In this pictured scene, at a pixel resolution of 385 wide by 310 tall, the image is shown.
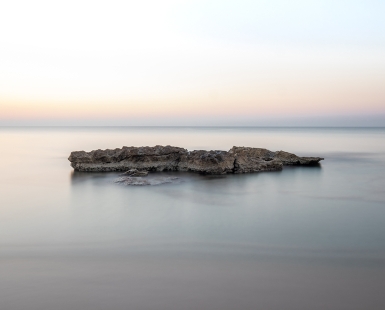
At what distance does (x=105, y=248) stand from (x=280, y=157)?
15562 mm

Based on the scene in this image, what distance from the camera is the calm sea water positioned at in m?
4.61

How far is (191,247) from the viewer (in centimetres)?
671

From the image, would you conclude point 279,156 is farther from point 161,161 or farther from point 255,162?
point 161,161

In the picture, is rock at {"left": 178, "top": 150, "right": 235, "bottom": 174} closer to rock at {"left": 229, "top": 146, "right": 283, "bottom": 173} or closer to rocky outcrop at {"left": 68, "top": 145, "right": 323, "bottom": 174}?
rocky outcrop at {"left": 68, "top": 145, "right": 323, "bottom": 174}

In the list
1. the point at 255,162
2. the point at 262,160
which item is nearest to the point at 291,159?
the point at 262,160

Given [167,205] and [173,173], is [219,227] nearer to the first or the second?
[167,205]

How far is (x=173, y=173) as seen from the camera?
16.3m

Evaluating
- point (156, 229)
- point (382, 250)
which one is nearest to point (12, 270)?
point (156, 229)

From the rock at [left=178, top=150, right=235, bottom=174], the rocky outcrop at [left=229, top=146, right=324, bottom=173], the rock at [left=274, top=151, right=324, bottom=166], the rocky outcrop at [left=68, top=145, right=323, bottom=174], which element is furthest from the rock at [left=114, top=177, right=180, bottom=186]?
the rock at [left=274, top=151, right=324, bottom=166]

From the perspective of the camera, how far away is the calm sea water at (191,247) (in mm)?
Result: 4613

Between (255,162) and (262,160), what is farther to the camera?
(262,160)

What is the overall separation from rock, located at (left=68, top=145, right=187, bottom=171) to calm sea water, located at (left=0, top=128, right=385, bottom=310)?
3.41 m

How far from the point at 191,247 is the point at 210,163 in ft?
32.1

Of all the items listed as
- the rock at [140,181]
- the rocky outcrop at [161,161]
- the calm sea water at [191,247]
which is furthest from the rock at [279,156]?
the rock at [140,181]
